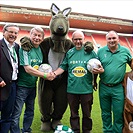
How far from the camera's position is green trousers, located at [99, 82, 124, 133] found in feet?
8.68

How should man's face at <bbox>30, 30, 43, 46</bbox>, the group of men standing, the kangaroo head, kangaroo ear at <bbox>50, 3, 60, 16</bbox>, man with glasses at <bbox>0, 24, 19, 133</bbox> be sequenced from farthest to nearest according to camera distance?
kangaroo ear at <bbox>50, 3, 60, 16</bbox>
the kangaroo head
man's face at <bbox>30, 30, 43, 46</bbox>
the group of men standing
man with glasses at <bbox>0, 24, 19, 133</bbox>

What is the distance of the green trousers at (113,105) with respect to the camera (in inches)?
104

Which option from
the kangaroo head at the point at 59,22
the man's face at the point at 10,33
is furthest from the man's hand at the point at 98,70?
the man's face at the point at 10,33

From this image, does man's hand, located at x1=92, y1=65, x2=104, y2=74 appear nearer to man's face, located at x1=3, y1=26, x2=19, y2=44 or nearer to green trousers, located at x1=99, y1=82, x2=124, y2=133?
green trousers, located at x1=99, y1=82, x2=124, y2=133

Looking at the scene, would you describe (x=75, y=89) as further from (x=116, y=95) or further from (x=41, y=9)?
(x=41, y=9)

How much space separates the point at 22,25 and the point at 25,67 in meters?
15.8

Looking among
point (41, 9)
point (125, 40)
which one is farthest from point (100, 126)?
point (125, 40)

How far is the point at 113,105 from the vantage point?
271 cm

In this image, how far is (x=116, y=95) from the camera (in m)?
2.64

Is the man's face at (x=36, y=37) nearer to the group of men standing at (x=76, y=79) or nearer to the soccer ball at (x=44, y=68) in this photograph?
the group of men standing at (x=76, y=79)

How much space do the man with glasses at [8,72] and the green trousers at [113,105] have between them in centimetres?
115

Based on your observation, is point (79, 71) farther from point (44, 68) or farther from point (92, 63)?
point (44, 68)

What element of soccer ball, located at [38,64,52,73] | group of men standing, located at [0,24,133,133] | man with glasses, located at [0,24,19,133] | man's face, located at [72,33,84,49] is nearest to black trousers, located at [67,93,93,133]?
group of men standing, located at [0,24,133,133]

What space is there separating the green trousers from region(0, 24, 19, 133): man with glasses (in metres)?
1.15
